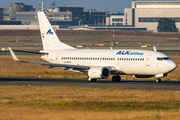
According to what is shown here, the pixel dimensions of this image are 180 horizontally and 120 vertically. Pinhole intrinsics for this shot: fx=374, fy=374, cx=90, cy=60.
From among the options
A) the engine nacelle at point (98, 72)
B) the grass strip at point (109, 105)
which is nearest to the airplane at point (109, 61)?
the engine nacelle at point (98, 72)

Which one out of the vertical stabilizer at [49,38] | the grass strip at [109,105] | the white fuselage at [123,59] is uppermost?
the vertical stabilizer at [49,38]

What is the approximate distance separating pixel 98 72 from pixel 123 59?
3830 mm

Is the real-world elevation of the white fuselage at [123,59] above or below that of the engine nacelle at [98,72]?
above

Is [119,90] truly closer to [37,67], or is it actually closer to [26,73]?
[26,73]

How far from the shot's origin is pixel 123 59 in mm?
49188

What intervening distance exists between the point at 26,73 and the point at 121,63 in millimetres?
21324

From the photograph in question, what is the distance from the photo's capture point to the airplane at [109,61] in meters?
47.2

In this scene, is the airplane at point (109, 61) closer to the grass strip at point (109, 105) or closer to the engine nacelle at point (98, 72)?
the engine nacelle at point (98, 72)

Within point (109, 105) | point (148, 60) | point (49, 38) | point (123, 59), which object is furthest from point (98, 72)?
point (109, 105)

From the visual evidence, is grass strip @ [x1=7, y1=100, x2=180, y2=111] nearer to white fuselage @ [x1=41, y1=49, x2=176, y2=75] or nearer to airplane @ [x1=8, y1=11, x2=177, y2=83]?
white fuselage @ [x1=41, y1=49, x2=176, y2=75]

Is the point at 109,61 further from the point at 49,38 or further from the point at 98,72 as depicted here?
the point at 49,38

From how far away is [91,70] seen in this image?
49.0m

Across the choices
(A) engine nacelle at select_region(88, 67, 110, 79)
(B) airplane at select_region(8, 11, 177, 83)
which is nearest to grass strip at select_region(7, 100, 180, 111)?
(B) airplane at select_region(8, 11, 177, 83)

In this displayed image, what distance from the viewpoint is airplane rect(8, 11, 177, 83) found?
47.2 meters
